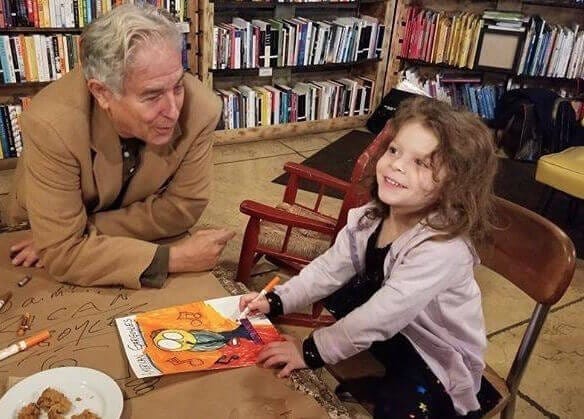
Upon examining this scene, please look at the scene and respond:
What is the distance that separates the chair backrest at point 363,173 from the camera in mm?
1382

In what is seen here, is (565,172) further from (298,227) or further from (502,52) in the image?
(502,52)

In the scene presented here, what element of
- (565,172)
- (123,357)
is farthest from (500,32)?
(123,357)

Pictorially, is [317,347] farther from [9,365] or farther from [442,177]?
[9,365]

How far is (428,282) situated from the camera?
111 cm

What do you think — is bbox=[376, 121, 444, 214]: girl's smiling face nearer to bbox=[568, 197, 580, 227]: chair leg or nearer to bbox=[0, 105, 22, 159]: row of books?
bbox=[568, 197, 580, 227]: chair leg

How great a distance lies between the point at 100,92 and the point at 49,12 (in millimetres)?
2216

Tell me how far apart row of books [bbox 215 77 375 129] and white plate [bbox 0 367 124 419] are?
9.82 ft

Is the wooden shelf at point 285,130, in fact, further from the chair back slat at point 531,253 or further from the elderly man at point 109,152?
the chair back slat at point 531,253

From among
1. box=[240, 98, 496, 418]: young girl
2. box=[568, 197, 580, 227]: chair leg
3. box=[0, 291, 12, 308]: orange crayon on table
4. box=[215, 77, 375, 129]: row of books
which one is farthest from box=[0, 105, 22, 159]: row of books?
box=[568, 197, 580, 227]: chair leg

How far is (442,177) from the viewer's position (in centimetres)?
112

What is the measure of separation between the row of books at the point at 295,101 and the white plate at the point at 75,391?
9.82ft

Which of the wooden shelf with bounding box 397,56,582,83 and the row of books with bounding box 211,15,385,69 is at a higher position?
the row of books with bounding box 211,15,385,69

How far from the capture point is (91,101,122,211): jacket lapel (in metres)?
1.25

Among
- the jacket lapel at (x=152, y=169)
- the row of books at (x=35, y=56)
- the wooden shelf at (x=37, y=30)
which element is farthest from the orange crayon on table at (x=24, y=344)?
the wooden shelf at (x=37, y=30)
